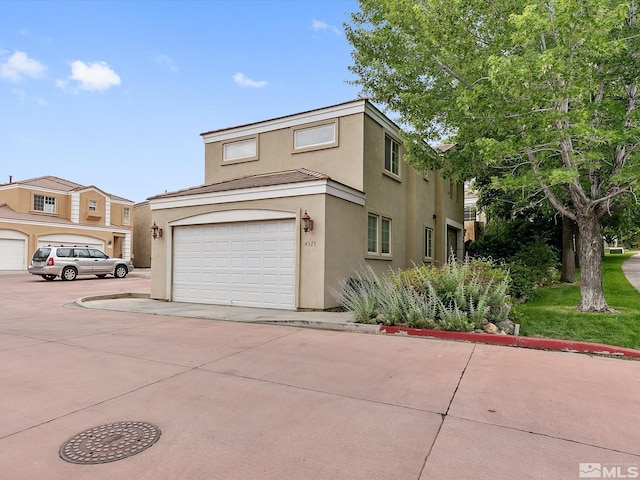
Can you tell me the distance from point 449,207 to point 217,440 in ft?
56.8

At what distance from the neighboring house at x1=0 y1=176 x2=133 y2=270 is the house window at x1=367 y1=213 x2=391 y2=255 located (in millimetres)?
28268

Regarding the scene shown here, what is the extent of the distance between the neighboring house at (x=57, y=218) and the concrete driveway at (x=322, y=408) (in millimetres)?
26916

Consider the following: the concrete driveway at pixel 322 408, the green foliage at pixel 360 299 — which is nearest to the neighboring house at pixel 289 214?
the green foliage at pixel 360 299

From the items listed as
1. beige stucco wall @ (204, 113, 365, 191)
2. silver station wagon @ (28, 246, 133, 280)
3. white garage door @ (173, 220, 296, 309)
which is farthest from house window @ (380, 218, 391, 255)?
silver station wagon @ (28, 246, 133, 280)

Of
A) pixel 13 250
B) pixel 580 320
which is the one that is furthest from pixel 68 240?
pixel 580 320

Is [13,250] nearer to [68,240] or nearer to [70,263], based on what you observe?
[68,240]

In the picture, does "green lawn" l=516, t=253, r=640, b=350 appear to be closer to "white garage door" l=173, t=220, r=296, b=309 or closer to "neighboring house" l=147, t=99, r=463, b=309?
"neighboring house" l=147, t=99, r=463, b=309

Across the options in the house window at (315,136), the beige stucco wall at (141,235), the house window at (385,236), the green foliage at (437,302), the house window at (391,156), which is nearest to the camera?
the green foliage at (437,302)

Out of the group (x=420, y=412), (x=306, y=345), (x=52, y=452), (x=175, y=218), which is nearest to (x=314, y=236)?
(x=306, y=345)

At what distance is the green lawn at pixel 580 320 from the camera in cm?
682

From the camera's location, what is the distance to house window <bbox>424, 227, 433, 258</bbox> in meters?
15.9

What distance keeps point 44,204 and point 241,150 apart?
26103 millimetres

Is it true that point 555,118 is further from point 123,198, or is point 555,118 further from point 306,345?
point 123,198

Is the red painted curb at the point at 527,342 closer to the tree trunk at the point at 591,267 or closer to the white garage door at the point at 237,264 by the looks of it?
the tree trunk at the point at 591,267
